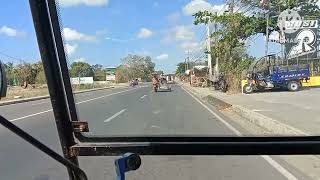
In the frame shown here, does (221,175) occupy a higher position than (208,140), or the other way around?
(208,140)

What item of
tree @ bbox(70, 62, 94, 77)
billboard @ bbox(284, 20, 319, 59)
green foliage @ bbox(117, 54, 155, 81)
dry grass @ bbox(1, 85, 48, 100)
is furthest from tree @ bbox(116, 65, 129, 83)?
billboard @ bbox(284, 20, 319, 59)

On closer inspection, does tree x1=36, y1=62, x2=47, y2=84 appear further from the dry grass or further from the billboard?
the billboard

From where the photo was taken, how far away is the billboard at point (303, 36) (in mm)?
3141

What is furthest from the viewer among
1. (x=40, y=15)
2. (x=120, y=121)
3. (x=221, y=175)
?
(x=221, y=175)

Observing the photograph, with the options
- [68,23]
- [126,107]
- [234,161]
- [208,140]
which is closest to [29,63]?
[68,23]

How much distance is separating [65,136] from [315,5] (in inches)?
62.5

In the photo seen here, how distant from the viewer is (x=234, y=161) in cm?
893

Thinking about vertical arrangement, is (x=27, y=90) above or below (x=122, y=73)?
below

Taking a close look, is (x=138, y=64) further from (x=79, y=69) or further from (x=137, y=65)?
(x=79, y=69)

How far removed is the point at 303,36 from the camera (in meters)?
3.14

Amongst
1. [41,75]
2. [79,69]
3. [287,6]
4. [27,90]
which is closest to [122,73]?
[79,69]

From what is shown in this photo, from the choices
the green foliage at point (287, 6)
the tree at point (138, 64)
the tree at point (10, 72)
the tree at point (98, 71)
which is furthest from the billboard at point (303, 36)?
the tree at point (10, 72)

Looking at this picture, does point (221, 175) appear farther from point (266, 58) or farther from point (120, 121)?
point (266, 58)

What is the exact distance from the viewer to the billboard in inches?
124
